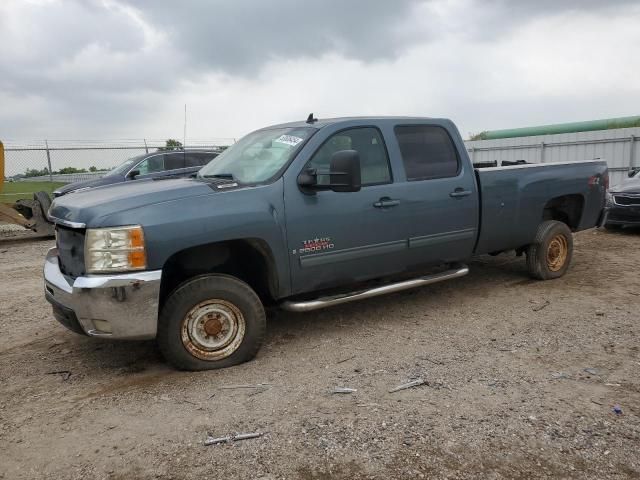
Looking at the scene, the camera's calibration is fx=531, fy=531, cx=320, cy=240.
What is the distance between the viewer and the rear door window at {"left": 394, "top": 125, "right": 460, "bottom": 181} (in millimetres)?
4957

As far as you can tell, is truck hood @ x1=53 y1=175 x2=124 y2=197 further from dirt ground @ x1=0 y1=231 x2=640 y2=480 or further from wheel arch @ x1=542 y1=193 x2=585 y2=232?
wheel arch @ x1=542 y1=193 x2=585 y2=232

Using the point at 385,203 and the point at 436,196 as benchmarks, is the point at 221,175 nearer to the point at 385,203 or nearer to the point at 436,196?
A: the point at 385,203

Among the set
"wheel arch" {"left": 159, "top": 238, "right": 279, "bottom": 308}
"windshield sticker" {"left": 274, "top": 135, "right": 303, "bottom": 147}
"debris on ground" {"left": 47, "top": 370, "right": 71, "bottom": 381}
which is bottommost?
"debris on ground" {"left": 47, "top": 370, "right": 71, "bottom": 381}

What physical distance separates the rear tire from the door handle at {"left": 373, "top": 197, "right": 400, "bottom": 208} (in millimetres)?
2264

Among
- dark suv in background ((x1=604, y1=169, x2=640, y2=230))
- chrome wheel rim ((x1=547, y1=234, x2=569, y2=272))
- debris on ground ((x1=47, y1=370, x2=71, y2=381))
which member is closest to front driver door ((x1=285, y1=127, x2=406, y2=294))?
debris on ground ((x1=47, y1=370, x2=71, y2=381))

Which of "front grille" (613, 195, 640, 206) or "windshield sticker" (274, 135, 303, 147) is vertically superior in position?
"windshield sticker" (274, 135, 303, 147)

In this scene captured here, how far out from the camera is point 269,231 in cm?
403

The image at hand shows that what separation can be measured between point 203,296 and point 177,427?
38.2 inches

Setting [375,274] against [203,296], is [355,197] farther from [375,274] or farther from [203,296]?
[203,296]

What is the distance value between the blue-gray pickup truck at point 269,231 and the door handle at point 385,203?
0.01m

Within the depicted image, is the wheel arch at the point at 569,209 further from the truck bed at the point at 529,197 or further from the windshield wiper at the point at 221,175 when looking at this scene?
the windshield wiper at the point at 221,175

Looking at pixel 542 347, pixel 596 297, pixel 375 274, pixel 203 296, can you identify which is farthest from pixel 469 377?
pixel 596 297

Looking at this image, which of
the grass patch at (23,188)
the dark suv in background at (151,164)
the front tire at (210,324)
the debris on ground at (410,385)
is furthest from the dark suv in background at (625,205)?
the grass patch at (23,188)

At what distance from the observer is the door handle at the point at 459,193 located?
16.7 feet
